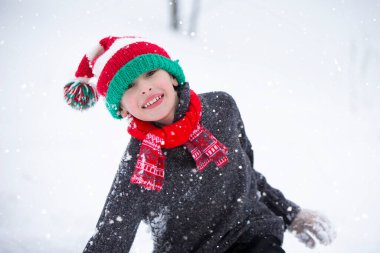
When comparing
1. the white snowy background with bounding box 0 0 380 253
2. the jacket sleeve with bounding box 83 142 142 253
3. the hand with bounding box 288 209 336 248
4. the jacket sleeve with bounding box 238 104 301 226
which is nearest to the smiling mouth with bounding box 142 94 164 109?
the jacket sleeve with bounding box 83 142 142 253

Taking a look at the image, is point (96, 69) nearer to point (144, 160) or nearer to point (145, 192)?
point (144, 160)

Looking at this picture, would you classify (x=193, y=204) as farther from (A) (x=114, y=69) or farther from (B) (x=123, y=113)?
(A) (x=114, y=69)

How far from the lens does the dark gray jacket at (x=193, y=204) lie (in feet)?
4.80

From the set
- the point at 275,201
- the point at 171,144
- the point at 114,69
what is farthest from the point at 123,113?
the point at 275,201

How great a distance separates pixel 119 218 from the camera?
4.59 ft

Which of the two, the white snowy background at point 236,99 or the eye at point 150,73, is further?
the white snowy background at point 236,99

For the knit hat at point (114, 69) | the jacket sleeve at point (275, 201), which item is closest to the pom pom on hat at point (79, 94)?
the knit hat at point (114, 69)

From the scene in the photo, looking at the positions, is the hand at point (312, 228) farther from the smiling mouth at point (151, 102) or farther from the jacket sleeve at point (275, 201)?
the smiling mouth at point (151, 102)

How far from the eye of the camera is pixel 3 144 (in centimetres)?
299

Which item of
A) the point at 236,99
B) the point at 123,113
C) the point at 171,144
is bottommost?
the point at 171,144

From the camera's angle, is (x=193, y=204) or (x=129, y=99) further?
(x=193, y=204)

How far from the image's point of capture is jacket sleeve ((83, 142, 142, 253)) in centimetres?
136

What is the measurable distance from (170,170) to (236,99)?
2781 millimetres

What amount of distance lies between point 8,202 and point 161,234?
1674 mm
